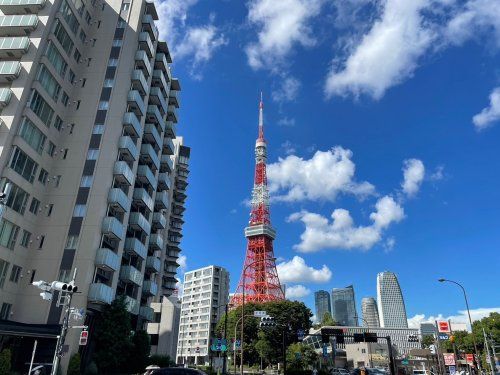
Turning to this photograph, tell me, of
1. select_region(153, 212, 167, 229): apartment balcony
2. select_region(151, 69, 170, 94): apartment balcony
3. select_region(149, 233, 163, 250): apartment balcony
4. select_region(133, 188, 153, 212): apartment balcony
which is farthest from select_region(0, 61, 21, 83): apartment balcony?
select_region(149, 233, 163, 250): apartment balcony

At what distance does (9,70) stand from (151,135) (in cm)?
1845

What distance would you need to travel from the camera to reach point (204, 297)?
14312cm

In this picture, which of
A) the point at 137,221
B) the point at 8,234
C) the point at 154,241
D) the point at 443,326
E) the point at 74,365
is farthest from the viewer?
the point at 154,241

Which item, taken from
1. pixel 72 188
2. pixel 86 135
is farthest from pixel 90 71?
pixel 72 188

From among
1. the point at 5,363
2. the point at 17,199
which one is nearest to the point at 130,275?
the point at 17,199

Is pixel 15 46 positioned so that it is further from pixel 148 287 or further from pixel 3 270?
pixel 148 287

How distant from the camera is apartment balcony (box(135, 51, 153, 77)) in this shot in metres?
48.4

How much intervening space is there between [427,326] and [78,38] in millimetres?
96508

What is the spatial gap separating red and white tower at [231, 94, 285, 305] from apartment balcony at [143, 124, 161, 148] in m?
55.8

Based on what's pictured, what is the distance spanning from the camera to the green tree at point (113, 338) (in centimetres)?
3528

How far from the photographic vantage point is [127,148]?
43031 mm

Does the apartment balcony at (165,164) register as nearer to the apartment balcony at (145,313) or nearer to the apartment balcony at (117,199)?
the apartment balcony at (117,199)

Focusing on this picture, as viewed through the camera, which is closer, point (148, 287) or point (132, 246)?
point (132, 246)

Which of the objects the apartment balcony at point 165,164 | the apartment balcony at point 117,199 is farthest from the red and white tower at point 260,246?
the apartment balcony at point 117,199
